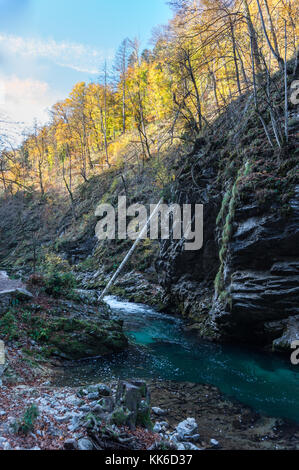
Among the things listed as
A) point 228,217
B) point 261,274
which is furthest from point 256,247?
point 228,217

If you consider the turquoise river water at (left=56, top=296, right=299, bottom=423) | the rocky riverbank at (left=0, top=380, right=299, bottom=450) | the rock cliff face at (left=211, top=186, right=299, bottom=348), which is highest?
the rock cliff face at (left=211, top=186, right=299, bottom=348)

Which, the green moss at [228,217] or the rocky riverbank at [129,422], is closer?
the rocky riverbank at [129,422]

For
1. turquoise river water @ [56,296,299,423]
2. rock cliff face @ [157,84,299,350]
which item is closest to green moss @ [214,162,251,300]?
rock cliff face @ [157,84,299,350]

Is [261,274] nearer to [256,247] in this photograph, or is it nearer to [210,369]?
[256,247]

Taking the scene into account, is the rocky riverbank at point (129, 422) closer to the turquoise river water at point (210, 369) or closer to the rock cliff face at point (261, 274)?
the turquoise river water at point (210, 369)

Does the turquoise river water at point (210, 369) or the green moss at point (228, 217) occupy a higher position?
the green moss at point (228, 217)

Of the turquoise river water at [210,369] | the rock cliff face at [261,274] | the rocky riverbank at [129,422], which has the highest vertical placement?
the rock cliff face at [261,274]

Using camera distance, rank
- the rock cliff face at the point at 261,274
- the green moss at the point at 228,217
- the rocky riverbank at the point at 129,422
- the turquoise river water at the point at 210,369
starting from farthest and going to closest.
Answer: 1. the green moss at the point at 228,217
2. the rock cliff face at the point at 261,274
3. the turquoise river water at the point at 210,369
4. the rocky riverbank at the point at 129,422

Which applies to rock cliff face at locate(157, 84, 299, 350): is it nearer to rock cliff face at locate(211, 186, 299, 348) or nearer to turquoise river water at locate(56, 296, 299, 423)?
rock cliff face at locate(211, 186, 299, 348)

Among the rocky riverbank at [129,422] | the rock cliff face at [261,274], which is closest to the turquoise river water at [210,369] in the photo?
the rocky riverbank at [129,422]

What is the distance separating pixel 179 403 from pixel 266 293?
388cm

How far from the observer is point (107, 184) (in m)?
30.0
